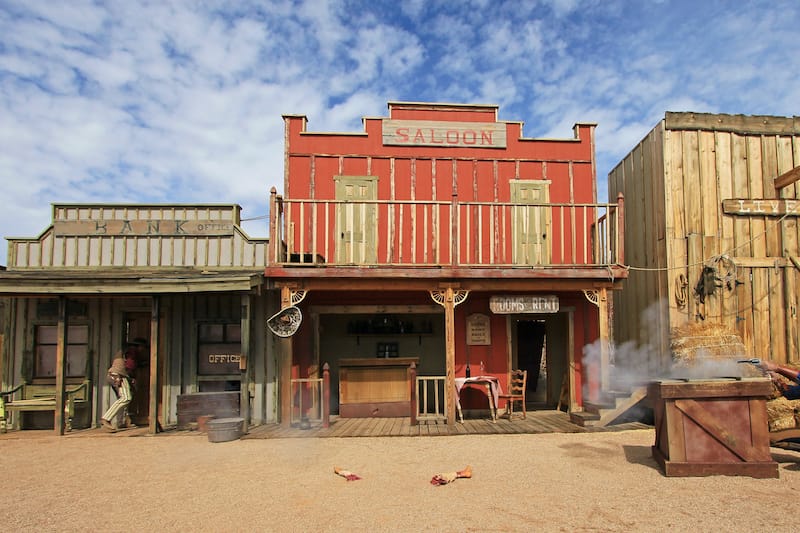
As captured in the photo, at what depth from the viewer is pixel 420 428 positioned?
9000 mm

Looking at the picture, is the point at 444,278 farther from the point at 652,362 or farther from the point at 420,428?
the point at 652,362

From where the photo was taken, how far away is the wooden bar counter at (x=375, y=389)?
33.8 ft

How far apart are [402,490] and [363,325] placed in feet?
20.5

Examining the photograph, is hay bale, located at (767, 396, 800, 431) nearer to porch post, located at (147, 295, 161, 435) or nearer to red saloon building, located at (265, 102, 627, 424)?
red saloon building, located at (265, 102, 627, 424)

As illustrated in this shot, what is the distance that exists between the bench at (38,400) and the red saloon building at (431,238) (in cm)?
374

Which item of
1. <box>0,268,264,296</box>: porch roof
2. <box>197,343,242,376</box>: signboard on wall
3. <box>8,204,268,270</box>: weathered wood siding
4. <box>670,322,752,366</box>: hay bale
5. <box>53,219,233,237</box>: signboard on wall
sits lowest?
<box>197,343,242,376</box>: signboard on wall

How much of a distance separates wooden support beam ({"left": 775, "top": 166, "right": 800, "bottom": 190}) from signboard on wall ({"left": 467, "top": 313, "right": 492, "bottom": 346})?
6361 mm

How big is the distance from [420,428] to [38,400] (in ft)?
23.0

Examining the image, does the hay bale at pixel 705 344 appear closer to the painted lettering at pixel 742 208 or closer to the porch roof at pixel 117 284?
the painted lettering at pixel 742 208

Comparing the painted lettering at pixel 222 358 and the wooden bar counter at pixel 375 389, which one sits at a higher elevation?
the painted lettering at pixel 222 358

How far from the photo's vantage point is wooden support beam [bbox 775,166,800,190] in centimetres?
984

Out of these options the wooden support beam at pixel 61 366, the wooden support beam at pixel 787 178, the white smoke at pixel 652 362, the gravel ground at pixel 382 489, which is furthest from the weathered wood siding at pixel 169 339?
the wooden support beam at pixel 787 178

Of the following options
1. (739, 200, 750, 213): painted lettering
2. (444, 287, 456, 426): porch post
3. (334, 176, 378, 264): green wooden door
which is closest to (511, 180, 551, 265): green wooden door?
(444, 287, 456, 426): porch post

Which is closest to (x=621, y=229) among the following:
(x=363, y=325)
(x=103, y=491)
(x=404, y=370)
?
(x=404, y=370)
